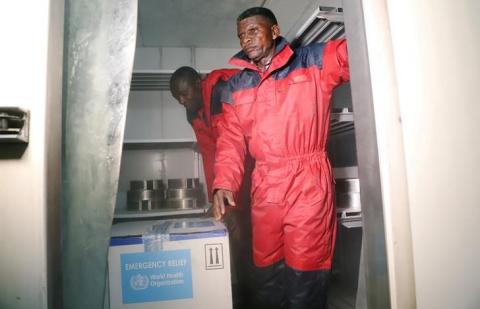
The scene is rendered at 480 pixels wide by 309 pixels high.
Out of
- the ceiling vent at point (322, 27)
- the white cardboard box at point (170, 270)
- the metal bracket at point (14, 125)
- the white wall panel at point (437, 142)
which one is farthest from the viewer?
the ceiling vent at point (322, 27)

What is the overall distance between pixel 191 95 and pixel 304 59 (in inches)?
43.3

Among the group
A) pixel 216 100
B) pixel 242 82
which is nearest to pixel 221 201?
pixel 242 82

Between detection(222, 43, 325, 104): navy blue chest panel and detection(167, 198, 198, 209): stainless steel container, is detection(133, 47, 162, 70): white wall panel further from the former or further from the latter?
detection(222, 43, 325, 104): navy blue chest panel

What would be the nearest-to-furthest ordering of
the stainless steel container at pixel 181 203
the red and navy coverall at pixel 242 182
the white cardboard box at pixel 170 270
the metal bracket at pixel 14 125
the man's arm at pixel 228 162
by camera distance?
1. the metal bracket at pixel 14 125
2. the white cardboard box at pixel 170 270
3. the man's arm at pixel 228 162
4. the red and navy coverall at pixel 242 182
5. the stainless steel container at pixel 181 203

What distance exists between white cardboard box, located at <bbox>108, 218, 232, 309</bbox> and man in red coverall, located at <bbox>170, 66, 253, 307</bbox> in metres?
0.75

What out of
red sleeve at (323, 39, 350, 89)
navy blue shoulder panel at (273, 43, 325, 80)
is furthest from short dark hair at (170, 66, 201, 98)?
red sleeve at (323, 39, 350, 89)

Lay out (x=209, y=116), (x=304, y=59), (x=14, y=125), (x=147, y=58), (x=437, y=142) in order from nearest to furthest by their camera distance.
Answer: (x=14, y=125) → (x=437, y=142) → (x=304, y=59) → (x=209, y=116) → (x=147, y=58)

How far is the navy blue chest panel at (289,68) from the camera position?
133cm

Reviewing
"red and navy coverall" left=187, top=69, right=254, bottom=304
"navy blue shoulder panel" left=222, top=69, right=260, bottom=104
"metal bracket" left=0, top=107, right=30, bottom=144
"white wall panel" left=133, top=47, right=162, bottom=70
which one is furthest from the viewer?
"white wall panel" left=133, top=47, right=162, bottom=70

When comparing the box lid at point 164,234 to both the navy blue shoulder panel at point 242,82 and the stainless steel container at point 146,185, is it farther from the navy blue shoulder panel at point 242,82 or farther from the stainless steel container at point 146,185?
the stainless steel container at point 146,185

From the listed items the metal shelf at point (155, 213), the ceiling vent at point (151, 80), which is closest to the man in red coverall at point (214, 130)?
the ceiling vent at point (151, 80)

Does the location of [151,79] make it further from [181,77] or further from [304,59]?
[304,59]

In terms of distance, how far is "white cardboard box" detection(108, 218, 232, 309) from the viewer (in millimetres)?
925

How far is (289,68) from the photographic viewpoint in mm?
1372
